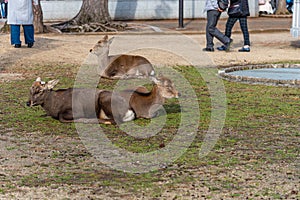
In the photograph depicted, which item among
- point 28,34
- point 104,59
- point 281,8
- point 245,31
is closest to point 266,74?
point 104,59

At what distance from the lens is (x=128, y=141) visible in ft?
23.5

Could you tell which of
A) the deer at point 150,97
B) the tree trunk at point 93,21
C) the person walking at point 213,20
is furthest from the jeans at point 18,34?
the deer at point 150,97

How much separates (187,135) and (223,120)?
870mm

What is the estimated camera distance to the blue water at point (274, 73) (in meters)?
11.6

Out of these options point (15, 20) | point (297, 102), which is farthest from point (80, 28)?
point (297, 102)

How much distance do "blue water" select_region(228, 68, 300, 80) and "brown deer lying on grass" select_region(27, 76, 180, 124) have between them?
12.6ft

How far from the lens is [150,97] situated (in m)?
8.01

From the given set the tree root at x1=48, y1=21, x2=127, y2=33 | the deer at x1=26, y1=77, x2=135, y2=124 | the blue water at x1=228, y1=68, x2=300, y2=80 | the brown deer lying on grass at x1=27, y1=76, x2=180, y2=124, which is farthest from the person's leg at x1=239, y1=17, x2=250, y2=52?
the deer at x1=26, y1=77, x2=135, y2=124

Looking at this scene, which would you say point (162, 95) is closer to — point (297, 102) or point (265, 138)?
point (265, 138)

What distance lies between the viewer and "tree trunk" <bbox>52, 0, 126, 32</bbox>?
71.3 feet

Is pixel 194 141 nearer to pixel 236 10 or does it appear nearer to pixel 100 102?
pixel 100 102

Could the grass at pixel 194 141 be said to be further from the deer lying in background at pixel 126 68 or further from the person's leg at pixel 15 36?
the person's leg at pixel 15 36

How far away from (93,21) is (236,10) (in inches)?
301

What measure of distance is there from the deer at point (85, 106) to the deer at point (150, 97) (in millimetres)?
98
